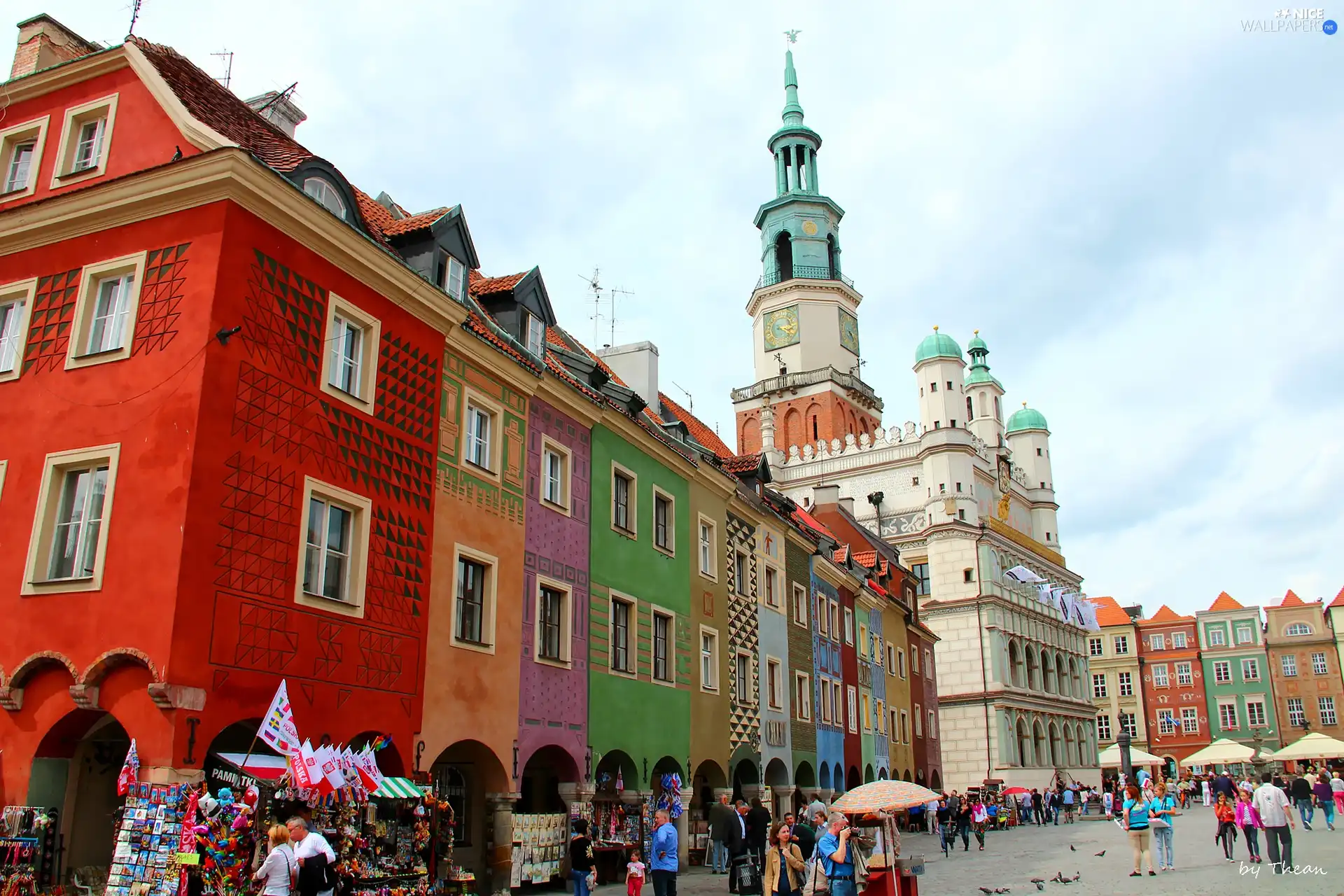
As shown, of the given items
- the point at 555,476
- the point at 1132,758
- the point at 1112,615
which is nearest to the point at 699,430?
the point at 555,476

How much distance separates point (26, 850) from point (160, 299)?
22.7 feet

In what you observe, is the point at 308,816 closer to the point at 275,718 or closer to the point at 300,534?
the point at 275,718

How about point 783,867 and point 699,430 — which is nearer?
point 783,867

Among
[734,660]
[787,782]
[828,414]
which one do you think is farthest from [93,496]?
[828,414]

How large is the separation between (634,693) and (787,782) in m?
9.79

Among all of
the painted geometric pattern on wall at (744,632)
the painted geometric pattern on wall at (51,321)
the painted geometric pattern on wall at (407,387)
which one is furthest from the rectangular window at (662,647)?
the painted geometric pattern on wall at (51,321)

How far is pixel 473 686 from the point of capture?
1812 centimetres

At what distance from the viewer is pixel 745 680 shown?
29547 millimetres

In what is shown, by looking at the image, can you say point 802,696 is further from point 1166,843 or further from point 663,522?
point 1166,843

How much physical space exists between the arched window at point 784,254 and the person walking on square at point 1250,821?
211 feet

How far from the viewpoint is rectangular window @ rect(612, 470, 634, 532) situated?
79.4ft

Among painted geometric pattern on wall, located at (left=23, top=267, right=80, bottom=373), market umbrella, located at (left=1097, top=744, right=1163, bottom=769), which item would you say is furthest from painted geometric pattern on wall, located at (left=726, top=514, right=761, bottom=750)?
market umbrella, located at (left=1097, top=744, right=1163, bottom=769)

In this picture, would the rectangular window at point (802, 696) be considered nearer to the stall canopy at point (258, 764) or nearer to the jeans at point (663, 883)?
the jeans at point (663, 883)

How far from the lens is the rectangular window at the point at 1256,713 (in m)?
94.1
